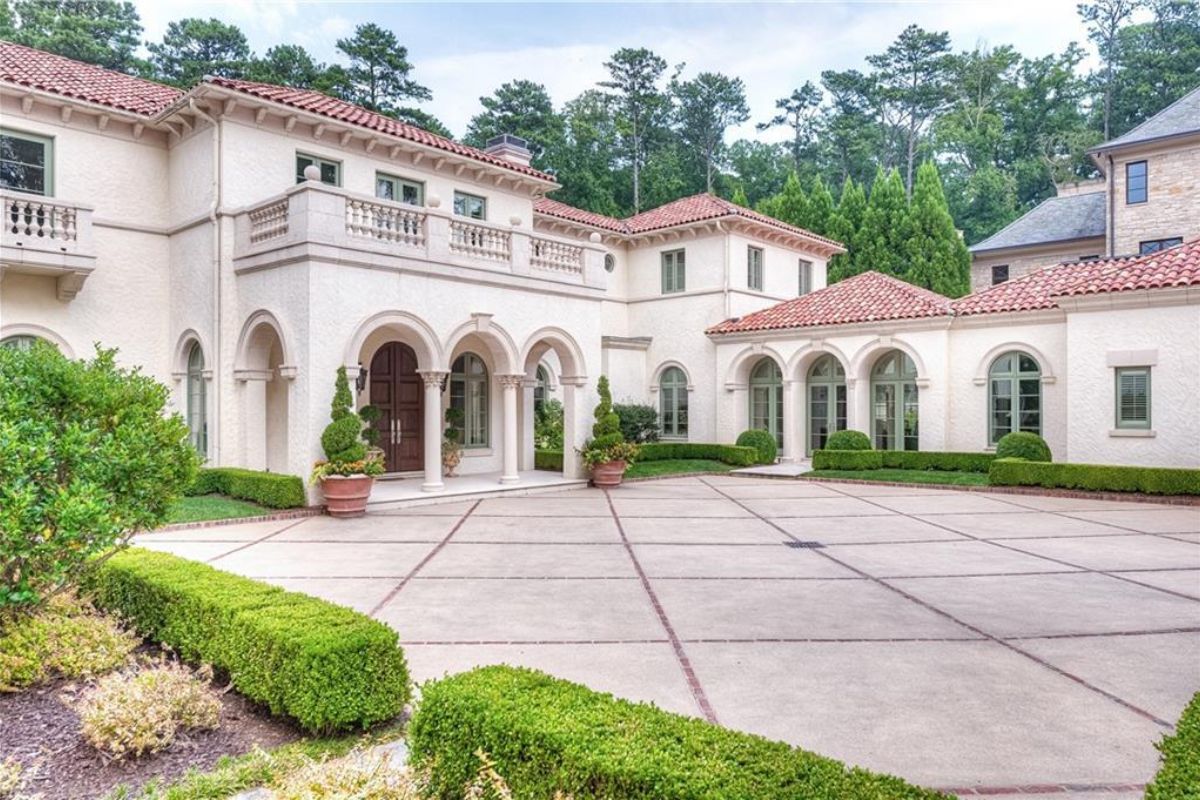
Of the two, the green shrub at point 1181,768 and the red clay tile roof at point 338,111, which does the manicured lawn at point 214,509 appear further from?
the green shrub at point 1181,768

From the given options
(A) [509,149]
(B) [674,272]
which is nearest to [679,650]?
(A) [509,149]

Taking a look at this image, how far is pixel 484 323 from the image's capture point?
632 inches

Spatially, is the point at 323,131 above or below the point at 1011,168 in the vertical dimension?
below

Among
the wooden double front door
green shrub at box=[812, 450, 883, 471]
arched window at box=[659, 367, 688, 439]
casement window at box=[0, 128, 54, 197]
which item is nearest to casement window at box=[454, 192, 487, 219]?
the wooden double front door

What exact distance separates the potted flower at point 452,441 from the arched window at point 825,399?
37.4ft

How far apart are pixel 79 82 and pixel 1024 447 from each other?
2284 cm

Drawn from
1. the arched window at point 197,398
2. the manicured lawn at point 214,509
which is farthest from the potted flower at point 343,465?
the arched window at point 197,398

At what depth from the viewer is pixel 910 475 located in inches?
754

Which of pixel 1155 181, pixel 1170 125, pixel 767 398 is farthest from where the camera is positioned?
pixel 1155 181

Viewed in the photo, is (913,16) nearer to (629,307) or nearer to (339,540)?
(629,307)

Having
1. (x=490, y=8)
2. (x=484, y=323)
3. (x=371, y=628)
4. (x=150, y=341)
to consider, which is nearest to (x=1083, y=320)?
(x=484, y=323)

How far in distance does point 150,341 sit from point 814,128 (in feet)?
175

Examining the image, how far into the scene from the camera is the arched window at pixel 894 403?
21.6m

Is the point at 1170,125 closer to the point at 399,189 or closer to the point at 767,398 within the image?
the point at 767,398
